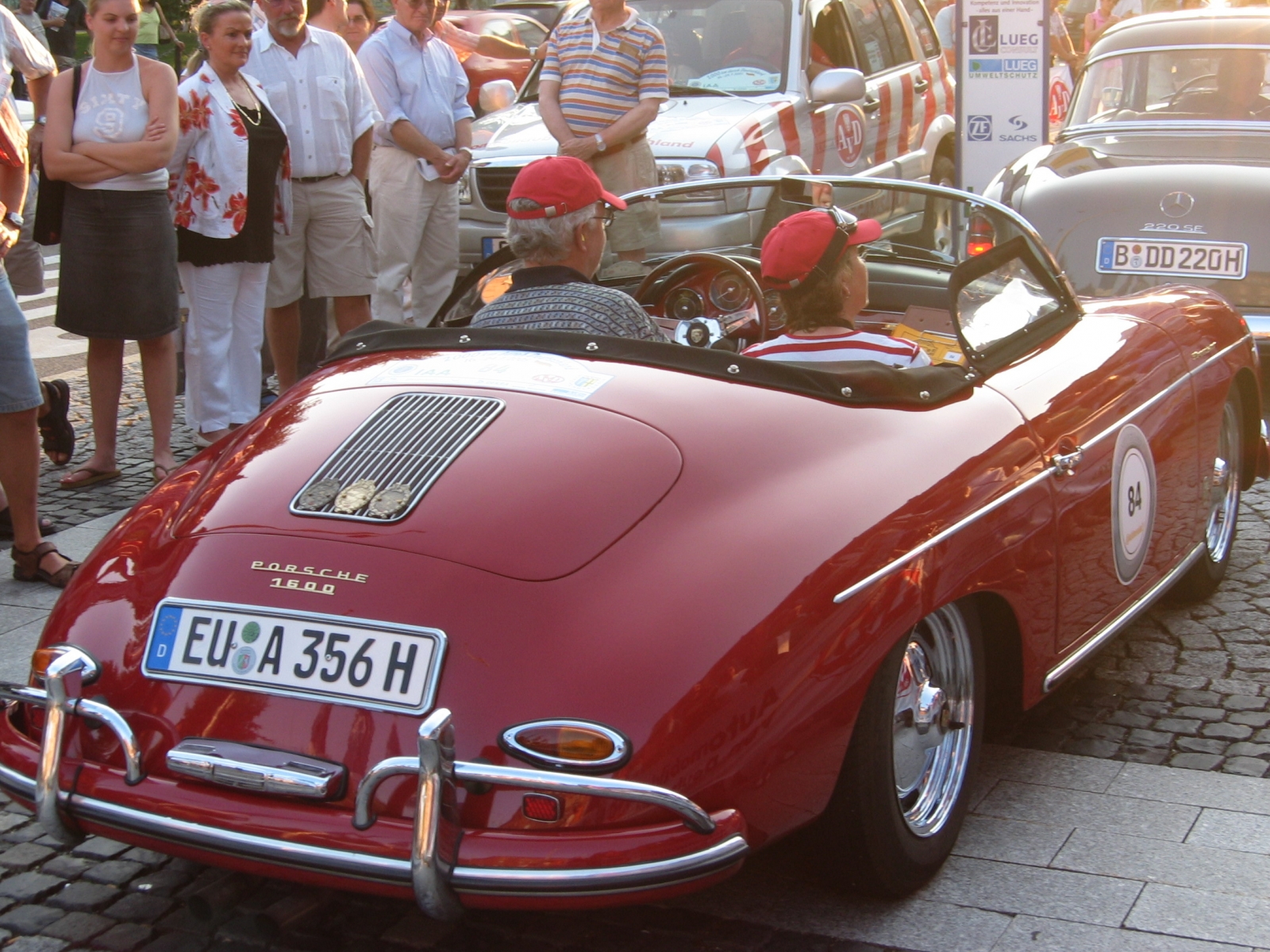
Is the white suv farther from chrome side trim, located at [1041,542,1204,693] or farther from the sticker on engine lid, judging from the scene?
the sticker on engine lid

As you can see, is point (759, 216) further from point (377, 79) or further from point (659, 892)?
point (377, 79)

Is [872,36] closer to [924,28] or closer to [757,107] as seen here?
[924,28]

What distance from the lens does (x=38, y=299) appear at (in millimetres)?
11375

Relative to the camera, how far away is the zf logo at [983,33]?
32.4ft

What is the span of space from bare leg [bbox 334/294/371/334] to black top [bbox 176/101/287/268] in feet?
2.43

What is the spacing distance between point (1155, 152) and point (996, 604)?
494 cm

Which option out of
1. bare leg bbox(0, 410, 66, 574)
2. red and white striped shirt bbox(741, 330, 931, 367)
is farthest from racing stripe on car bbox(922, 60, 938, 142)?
red and white striped shirt bbox(741, 330, 931, 367)

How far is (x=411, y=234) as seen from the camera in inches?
311

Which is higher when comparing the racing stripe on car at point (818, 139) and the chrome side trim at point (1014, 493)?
the racing stripe on car at point (818, 139)

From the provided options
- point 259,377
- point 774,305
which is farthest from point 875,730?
point 259,377

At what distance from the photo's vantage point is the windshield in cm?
787

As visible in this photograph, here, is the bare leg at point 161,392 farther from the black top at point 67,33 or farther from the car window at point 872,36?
the black top at point 67,33

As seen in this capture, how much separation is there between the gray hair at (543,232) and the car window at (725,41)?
213 inches

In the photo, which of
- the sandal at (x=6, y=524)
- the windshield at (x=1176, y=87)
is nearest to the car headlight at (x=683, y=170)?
the windshield at (x=1176, y=87)
